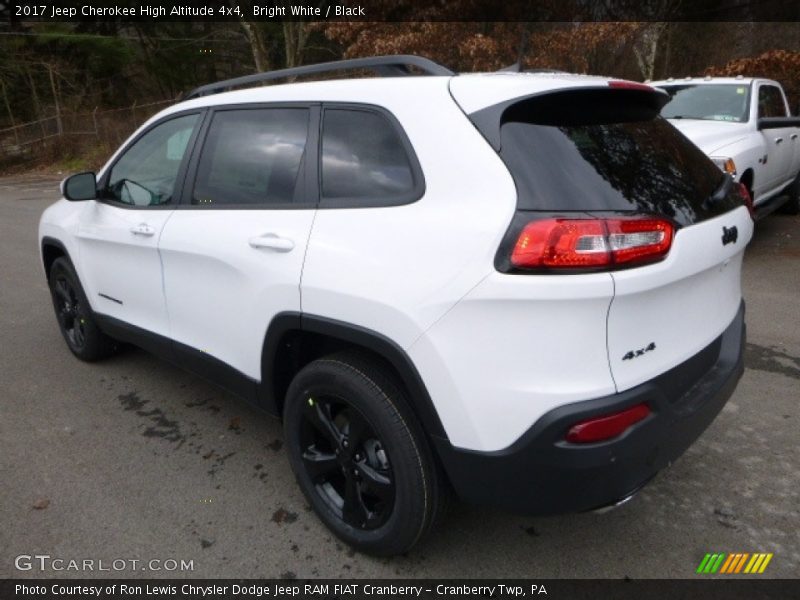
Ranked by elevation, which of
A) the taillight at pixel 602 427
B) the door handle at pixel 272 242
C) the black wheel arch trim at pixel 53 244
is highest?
the door handle at pixel 272 242

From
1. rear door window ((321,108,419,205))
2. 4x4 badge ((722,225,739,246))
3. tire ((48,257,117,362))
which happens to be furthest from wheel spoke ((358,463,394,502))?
tire ((48,257,117,362))

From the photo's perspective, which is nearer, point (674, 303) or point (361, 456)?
point (674, 303)

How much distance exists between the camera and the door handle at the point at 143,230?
3.12 m

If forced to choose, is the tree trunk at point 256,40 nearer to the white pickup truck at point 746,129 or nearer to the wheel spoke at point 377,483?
the white pickup truck at point 746,129

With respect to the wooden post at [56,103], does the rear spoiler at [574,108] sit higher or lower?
higher

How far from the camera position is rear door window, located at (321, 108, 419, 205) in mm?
2139

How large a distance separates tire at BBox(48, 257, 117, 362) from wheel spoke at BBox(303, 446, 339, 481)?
2216 mm

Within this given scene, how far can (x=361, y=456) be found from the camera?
233 cm

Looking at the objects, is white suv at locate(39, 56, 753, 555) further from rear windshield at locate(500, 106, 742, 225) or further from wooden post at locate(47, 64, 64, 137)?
wooden post at locate(47, 64, 64, 137)

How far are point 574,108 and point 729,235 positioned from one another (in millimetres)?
750

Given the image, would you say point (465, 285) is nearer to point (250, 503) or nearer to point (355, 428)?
point (355, 428)

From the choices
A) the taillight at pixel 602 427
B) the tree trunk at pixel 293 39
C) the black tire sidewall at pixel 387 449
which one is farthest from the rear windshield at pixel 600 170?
the tree trunk at pixel 293 39

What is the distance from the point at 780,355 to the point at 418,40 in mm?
10104

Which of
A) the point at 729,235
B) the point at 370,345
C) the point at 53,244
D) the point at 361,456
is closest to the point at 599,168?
the point at 729,235
